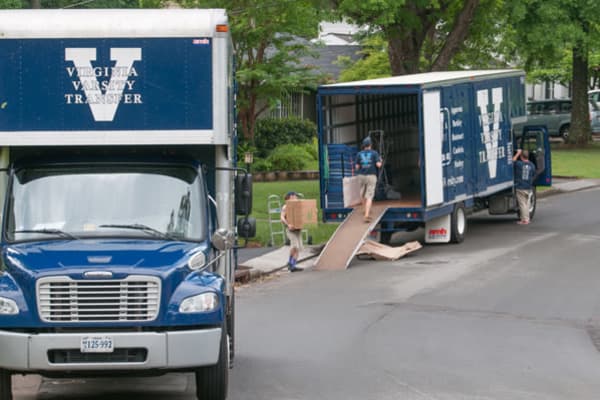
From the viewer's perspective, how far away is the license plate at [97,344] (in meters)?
9.70

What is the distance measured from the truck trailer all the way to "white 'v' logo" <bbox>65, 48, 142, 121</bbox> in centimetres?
1278

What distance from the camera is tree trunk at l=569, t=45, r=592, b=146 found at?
165ft

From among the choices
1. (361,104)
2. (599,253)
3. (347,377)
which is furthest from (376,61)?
(347,377)

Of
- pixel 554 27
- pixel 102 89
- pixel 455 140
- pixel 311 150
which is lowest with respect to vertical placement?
pixel 455 140

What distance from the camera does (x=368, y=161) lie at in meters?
24.2

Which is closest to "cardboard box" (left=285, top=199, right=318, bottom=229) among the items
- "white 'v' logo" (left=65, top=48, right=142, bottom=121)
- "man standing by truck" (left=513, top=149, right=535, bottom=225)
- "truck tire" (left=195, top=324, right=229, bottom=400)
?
"man standing by truck" (left=513, top=149, right=535, bottom=225)

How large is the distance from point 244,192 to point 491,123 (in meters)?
16.9

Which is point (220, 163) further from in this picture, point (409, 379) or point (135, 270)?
point (409, 379)

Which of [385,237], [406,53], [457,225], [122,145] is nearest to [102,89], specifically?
[122,145]

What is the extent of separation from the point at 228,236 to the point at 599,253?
1446 centimetres

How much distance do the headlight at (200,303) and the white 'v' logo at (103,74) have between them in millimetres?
2119

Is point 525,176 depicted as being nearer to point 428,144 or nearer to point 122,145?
point 428,144

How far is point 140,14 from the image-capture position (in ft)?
37.3

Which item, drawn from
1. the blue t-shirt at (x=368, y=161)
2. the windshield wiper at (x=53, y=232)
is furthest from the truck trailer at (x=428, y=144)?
the windshield wiper at (x=53, y=232)
